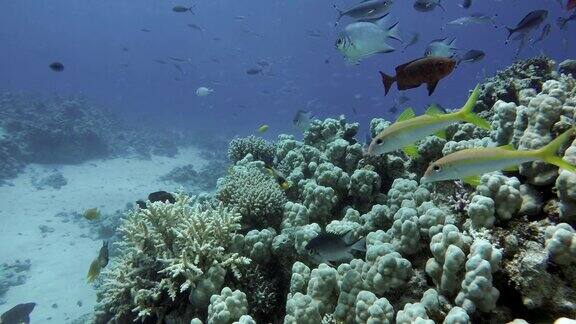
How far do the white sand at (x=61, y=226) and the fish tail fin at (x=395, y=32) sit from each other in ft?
39.3

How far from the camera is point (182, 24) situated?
162625mm

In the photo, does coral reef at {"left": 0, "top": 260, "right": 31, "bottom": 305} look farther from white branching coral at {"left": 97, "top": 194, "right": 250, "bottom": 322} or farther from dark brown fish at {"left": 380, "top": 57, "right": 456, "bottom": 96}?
dark brown fish at {"left": 380, "top": 57, "right": 456, "bottom": 96}

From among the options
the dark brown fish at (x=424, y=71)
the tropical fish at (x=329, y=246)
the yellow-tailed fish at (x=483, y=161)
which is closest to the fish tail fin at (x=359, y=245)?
the tropical fish at (x=329, y=246)

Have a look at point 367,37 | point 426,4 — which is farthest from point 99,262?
point 426,4

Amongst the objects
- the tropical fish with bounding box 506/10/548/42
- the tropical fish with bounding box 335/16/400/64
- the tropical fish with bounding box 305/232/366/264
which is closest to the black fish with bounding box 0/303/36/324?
the tropical fish with bounding box 305/232/366/264

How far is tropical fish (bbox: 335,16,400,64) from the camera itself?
4824 millimetres

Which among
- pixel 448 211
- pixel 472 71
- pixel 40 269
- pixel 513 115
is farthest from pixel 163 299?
pixel 472 71

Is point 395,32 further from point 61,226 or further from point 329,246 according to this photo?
point 61,226

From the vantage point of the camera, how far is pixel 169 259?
413 centimetres

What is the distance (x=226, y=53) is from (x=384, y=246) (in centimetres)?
12604

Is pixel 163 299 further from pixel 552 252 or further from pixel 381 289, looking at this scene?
pixel 552 252

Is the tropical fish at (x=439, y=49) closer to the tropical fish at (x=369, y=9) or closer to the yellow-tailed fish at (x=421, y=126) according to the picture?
the tropical fish at (x=369, y=9)

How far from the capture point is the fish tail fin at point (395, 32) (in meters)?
4.86

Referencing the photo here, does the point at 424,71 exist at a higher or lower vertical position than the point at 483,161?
higher
